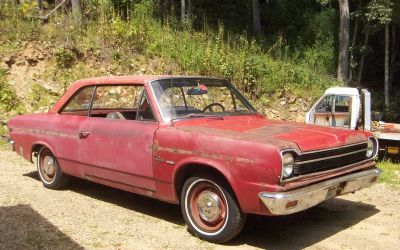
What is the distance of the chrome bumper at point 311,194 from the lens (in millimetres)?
4254

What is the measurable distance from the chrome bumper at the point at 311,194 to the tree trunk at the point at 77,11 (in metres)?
11.2

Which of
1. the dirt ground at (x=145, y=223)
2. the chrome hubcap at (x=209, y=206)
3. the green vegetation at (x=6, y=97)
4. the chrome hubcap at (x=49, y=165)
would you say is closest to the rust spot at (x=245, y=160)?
the chrome hubcap at (x=209, y=206)

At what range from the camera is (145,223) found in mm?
5539

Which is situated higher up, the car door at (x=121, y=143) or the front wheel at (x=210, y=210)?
the car door at (x=121, y=143)

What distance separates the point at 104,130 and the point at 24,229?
1.44 meters

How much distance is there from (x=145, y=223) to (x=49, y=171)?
7.27 feet

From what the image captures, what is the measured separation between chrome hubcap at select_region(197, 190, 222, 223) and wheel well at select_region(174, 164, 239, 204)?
7.4 inches

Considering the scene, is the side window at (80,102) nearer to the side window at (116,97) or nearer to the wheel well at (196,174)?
the side window at (116,97)

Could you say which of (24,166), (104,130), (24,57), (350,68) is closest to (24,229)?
(104,130)

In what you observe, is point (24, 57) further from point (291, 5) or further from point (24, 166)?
point (291, 5)

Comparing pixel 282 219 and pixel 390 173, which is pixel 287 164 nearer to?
pixel 282 219

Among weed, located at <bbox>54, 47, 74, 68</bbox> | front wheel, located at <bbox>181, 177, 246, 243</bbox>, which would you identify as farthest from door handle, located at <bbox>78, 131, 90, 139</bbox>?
weed, located at <bbox>54, 47, 74, 68</bbox>

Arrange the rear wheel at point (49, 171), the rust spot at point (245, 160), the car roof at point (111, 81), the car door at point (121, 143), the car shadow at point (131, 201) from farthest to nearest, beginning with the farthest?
the rear wheel at point (49, 171), the car shadow at point (131, 201), the car roof at point (111, 81), the car door at point (121, 143), the rust spot at point (245, 160)

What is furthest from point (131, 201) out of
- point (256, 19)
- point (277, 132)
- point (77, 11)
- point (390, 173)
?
point (256, 19)
